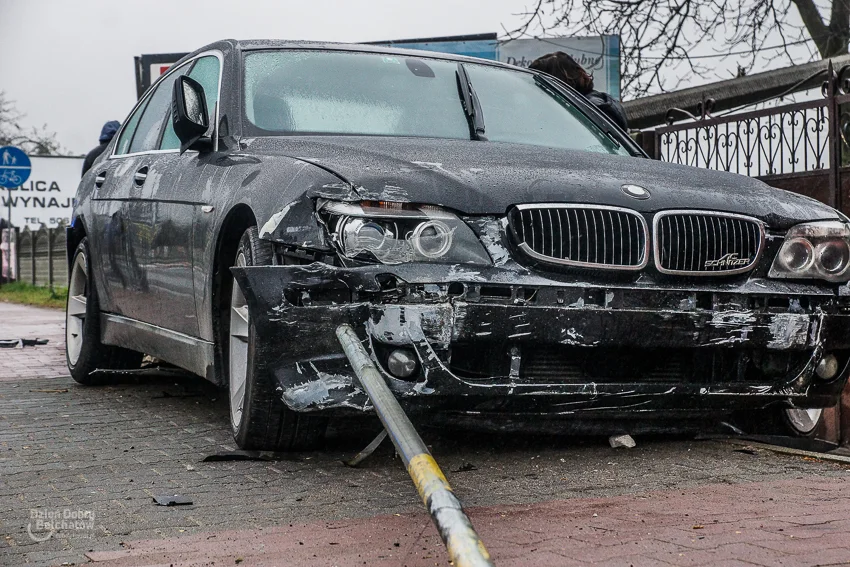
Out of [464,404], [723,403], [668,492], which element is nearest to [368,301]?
[464,404]

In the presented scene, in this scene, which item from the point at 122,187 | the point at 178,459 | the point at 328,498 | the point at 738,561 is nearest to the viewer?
the point at 738,561

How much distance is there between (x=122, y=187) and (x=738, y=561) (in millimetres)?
4323

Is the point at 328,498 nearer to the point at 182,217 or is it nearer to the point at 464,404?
the point at 464,404

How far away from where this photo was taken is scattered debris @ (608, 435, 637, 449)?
4.88 meters

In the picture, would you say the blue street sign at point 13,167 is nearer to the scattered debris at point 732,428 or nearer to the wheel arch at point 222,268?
the wheel arch at point 222,268

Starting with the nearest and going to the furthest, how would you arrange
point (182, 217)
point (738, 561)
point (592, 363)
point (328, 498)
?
point (738, 561) < point (328, 498) < point (592, 363) < point (182, 217)

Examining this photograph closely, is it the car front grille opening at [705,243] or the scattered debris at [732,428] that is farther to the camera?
the scattered debris at [732,428]

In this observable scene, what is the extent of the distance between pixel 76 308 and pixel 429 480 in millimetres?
5150

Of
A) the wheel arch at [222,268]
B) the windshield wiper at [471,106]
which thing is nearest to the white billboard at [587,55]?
the windshield wiper at [471,106]

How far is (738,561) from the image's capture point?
3102 mm

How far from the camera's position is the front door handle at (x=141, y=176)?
20.1ft

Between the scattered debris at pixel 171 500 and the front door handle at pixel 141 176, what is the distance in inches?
96.7

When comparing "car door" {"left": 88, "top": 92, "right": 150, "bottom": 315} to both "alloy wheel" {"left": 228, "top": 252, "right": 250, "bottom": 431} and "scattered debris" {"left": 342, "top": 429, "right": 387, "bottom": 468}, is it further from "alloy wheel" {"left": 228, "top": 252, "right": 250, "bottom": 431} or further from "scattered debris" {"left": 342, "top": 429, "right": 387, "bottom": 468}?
"scattered debris" {"left": 342, "top": 429, "right": 387, "bottom": 468}

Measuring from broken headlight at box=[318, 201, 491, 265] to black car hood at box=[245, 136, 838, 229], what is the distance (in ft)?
0.17
